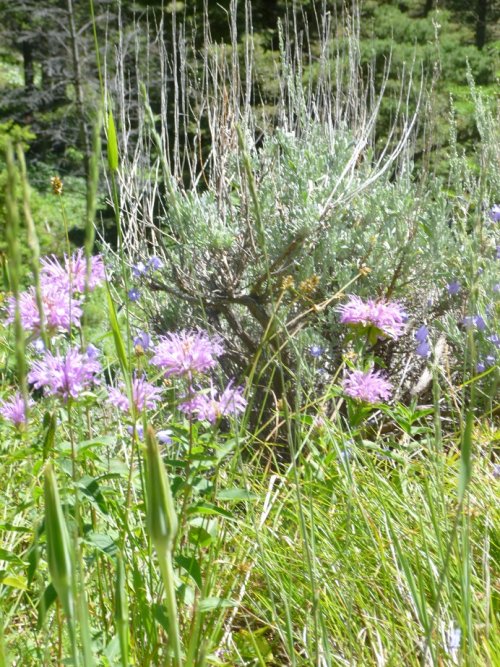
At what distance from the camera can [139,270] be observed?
135 inches

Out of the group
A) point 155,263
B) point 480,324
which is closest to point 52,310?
point 155,263

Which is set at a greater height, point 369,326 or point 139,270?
point 369,326

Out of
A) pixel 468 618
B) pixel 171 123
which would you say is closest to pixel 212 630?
pixel 468 618

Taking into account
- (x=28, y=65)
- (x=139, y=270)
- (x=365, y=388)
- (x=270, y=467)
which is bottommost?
(x=28, y=65)

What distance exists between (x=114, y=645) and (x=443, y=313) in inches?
107

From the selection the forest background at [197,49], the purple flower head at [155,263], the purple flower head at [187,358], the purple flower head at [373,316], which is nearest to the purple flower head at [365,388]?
the purple flower head at [373,316]

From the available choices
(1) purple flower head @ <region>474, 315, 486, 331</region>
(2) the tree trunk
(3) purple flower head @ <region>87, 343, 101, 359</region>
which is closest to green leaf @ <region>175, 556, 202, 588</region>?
(3) purple flower head @ <region>87, 343, 101, 359</region>

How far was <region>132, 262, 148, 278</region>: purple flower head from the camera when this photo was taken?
342 cm

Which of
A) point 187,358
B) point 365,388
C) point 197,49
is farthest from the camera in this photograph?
point 197,49

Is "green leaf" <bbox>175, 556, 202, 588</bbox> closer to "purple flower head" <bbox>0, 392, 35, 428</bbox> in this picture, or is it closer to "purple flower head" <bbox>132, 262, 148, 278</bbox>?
"purple flower head" <bbox>0, 392, 35, 428</bbox>

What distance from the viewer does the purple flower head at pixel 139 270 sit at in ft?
11.2

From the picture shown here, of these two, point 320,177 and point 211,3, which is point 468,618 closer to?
point 320,177

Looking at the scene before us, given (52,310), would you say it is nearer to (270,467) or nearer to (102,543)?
(102,543)

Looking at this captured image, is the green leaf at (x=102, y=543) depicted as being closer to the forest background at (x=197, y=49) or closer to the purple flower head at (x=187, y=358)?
the purple flower head at (x=187, y=358)
